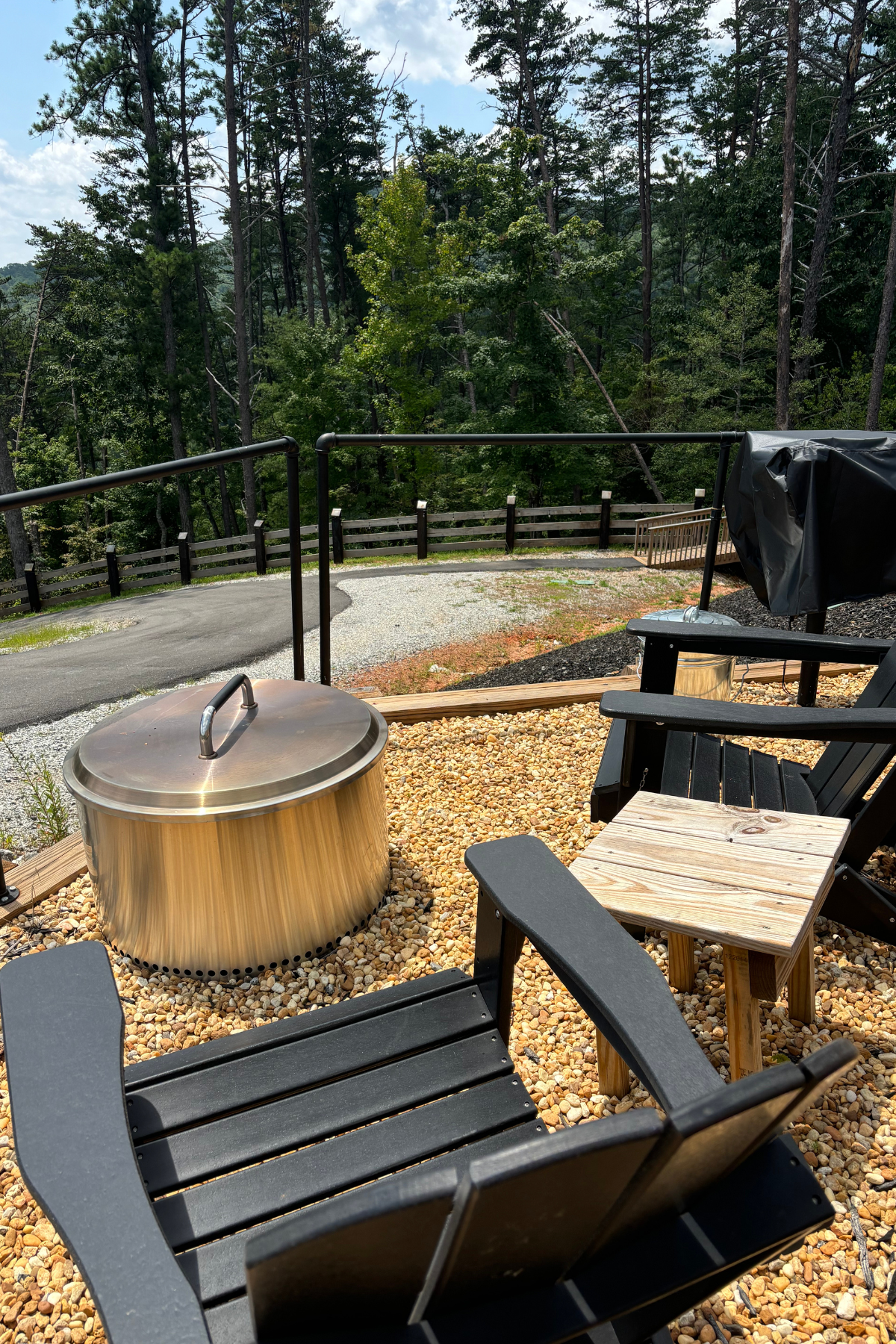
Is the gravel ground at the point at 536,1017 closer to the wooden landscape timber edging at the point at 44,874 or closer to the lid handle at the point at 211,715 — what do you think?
the wooden landscape timber edging at the point at 44,874

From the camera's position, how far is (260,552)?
15008 mm

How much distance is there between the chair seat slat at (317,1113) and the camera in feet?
3.71

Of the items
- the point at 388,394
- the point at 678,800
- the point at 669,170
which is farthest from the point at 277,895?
the point at 669,170

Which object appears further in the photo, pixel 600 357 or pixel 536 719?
pixel 600 357

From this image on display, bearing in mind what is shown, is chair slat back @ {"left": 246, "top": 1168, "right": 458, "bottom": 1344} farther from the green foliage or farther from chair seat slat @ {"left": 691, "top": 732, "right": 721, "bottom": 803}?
the green foliage

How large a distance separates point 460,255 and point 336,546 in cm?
1076

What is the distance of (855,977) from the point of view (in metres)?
1.98

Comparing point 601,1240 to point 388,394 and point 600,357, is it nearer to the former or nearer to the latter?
point 388,394

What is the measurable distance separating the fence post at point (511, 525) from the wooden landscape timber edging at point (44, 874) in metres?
13.6

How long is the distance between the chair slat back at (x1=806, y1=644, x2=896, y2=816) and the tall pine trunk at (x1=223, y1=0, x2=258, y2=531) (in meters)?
19.0

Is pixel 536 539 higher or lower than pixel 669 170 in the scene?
lower

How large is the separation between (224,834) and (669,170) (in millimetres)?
29884

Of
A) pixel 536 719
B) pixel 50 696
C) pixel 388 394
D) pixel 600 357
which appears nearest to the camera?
pixel 536 719

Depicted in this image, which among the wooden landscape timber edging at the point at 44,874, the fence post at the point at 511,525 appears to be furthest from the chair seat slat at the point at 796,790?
the fence post at the point at 511,525
